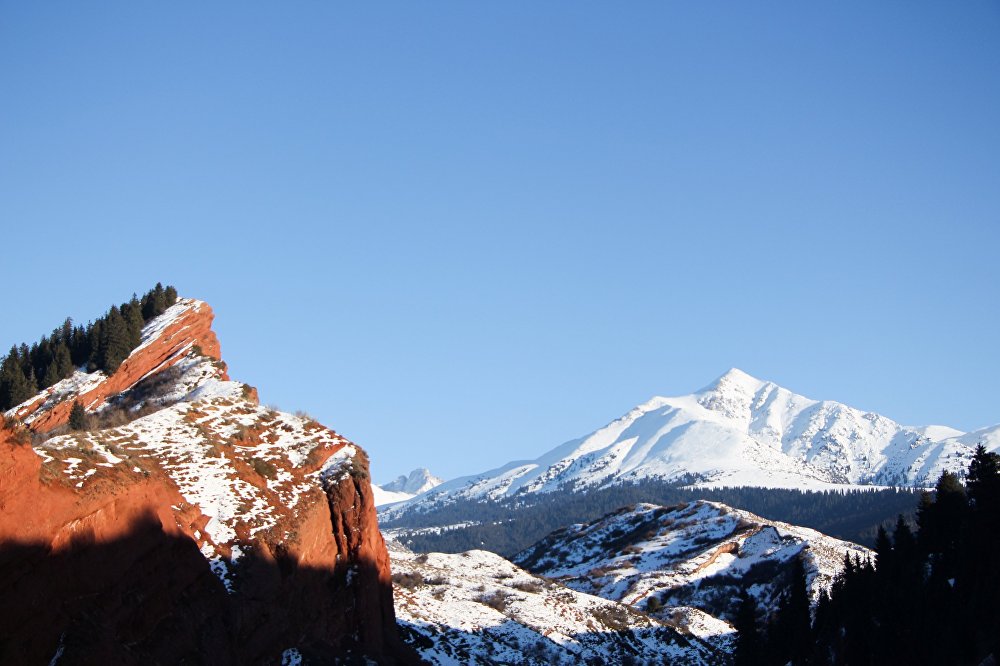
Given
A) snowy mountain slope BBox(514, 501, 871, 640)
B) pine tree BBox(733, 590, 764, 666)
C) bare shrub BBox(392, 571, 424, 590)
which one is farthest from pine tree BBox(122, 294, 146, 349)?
snowy mountain slope BBox(514, 501, 871, 640)

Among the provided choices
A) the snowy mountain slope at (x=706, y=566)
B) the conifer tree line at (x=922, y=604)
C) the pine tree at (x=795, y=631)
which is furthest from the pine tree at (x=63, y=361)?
the snowy mountain slope at (x=706, y=566)

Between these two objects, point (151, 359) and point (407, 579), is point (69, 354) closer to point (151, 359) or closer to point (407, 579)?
point (151, 359)

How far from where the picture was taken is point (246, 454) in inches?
1774

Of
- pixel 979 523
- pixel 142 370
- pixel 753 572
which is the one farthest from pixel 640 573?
pixel 142 370

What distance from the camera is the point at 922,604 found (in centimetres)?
6556

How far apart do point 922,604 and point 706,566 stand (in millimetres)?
96838

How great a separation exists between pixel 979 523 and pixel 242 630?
5246 cm

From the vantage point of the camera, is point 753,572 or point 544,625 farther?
point 753,572

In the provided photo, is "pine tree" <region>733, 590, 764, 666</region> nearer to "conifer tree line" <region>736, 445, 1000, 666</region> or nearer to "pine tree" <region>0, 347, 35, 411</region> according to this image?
"conifer tree line" <region>736, 445, 1000, 666</region>

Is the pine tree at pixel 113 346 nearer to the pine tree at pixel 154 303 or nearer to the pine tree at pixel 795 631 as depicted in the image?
the pine tree at pixel 154 303

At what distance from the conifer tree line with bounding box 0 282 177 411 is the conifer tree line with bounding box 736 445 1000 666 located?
2076 inches

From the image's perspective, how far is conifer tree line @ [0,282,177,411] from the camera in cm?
7281

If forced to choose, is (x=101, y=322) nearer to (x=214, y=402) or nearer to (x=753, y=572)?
(x=214, y=402)

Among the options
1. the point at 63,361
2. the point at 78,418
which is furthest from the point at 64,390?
the point at 78,418
